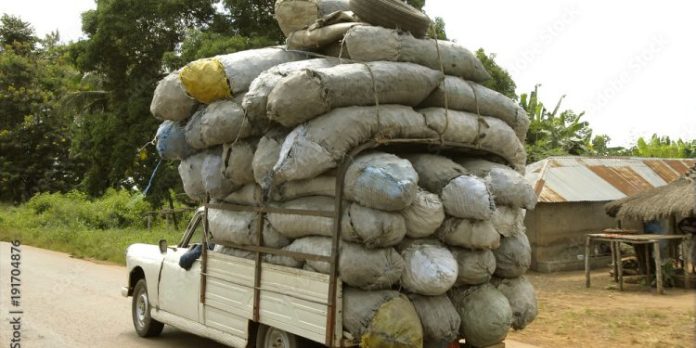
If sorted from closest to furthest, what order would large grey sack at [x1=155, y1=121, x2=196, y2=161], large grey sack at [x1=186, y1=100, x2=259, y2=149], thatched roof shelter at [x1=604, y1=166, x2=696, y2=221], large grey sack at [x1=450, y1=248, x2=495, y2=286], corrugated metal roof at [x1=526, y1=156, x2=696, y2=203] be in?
large grey sack at [x1=450, y1=248, x2=495, y2=286] → large grey sack at [x1=186, y1=100, x2=259, y2=149] → large grey sack at [x1=155, y1=121, x2=196, y2=161] → thatched roof shelter at [x1=604, y1=166, x2=696, y2=221] → corrugated metal roof at [x1=526, y1=156, x2=696, y2=203]

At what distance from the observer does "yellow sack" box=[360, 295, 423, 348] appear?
450 centimetres

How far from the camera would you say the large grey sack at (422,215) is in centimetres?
471

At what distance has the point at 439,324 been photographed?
15.7 ft

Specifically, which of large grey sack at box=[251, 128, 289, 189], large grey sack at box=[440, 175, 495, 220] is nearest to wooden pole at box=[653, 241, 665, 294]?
large grey sack at box=[440, 175, 495, 220]

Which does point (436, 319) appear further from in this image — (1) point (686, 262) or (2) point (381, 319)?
(1) point (686, 262)

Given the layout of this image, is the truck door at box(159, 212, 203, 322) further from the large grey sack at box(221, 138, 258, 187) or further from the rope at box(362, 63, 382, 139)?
the rope at box(362, 63, 382, 139)

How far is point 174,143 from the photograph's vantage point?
20.8ft

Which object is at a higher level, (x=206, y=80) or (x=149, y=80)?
(x=149, y=80)

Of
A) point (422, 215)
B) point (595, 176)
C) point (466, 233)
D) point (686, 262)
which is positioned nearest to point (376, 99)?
point (422, 215)

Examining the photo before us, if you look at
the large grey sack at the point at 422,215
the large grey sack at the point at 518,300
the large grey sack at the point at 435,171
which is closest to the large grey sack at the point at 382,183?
the large grey sack at the point at 422,215

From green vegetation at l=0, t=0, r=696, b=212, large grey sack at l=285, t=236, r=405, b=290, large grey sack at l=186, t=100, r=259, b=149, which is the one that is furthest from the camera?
green vegetation at l=0, t=0, r=696, b=212

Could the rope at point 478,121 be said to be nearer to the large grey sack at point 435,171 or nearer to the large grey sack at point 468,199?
the large grey sack at point 435,171

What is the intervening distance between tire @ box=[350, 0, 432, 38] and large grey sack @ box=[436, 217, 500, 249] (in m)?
1.80

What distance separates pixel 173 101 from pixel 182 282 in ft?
6.15
